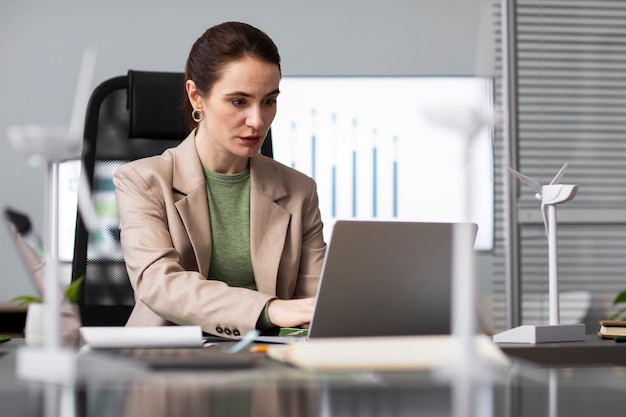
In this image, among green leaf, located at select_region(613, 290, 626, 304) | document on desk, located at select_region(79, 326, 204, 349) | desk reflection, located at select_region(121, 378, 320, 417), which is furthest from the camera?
green leaf, located at select_region(613, 290, 626, 304)

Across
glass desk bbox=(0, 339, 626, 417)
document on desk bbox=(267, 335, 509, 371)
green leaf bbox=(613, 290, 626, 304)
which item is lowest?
green leaf bbox=(613, 290, 626, 304)

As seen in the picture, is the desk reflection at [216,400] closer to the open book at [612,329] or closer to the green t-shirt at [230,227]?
the open book at [612,329]

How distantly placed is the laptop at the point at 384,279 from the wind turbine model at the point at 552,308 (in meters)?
0.25

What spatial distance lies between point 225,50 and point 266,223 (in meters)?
0.43

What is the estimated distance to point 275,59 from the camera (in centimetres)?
214

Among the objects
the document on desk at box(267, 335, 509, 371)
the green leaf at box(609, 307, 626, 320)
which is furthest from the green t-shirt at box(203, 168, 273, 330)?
the green leaf at box(609, 307, 626, 320)

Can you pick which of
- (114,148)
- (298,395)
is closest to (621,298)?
(114,148)

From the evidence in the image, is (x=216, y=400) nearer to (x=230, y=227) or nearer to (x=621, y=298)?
(x=230, y=227)

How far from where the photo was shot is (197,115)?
2.22 metres

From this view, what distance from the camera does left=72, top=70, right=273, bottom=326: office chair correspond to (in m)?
2.20

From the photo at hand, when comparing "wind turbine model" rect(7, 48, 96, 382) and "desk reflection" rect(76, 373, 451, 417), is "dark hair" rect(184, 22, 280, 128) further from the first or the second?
"desk reflection" rect(76, 373, 451, 417)

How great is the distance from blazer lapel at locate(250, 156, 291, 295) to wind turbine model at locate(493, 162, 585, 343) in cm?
63

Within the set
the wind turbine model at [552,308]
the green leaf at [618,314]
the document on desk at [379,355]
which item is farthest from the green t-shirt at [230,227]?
the green leaf at [618,314]

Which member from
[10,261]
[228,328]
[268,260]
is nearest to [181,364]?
[228,328]
